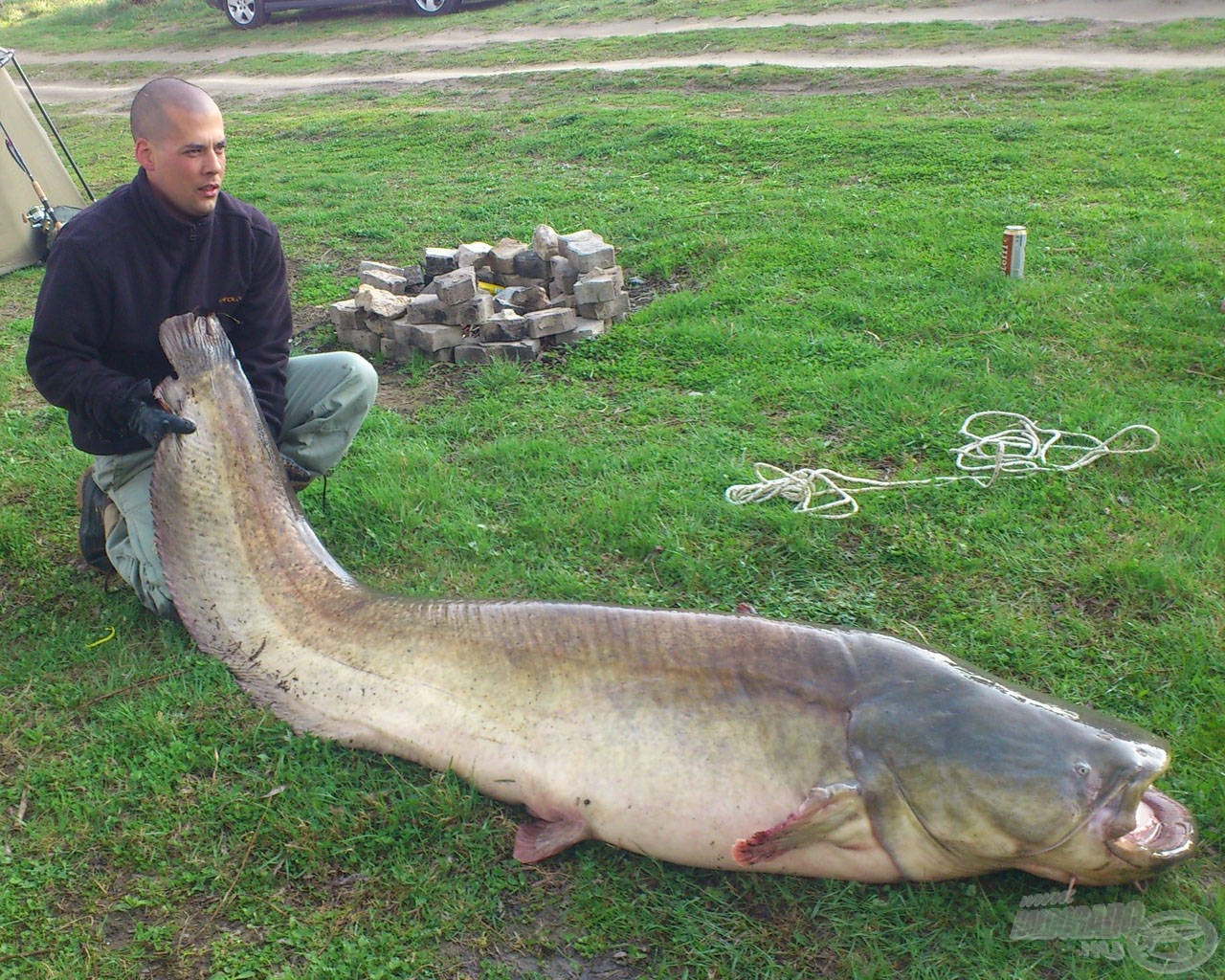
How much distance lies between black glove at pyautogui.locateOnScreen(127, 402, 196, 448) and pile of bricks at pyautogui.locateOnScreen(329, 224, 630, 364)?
2.30 meters

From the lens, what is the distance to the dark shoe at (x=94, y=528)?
3.79m

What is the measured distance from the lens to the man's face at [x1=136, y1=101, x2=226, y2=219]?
10.9 feet

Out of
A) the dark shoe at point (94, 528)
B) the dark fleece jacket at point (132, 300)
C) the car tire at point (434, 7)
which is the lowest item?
the dark shoe at point (94, 528)

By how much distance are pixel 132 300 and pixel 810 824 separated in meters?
2.64

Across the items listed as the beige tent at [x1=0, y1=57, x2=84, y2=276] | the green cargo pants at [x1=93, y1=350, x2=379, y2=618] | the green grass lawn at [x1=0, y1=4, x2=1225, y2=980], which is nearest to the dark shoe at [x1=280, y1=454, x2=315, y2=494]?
the green cargo pants at [x1=93, y1=350, x2=379, y2=618]

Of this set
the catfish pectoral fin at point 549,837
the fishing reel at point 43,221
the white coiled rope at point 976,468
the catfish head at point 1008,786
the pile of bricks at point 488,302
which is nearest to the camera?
the catfish head at point 1008,786

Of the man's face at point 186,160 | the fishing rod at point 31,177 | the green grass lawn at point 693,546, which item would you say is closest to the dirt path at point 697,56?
the green grass lawn at point 693,546

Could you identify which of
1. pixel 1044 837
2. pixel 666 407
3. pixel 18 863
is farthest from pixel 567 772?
pixel 666 407

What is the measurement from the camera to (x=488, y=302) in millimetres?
5641

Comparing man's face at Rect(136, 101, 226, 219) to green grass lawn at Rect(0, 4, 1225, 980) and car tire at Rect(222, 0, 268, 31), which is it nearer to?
green grass lawn at Rect(0, 4, 1225, 980)

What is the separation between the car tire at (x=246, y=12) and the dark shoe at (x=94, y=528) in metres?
19.9

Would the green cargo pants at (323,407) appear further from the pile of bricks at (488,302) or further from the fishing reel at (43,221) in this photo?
the fishing reel at (43,221)

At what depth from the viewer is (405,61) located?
1617 cm

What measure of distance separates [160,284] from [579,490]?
167 cm
